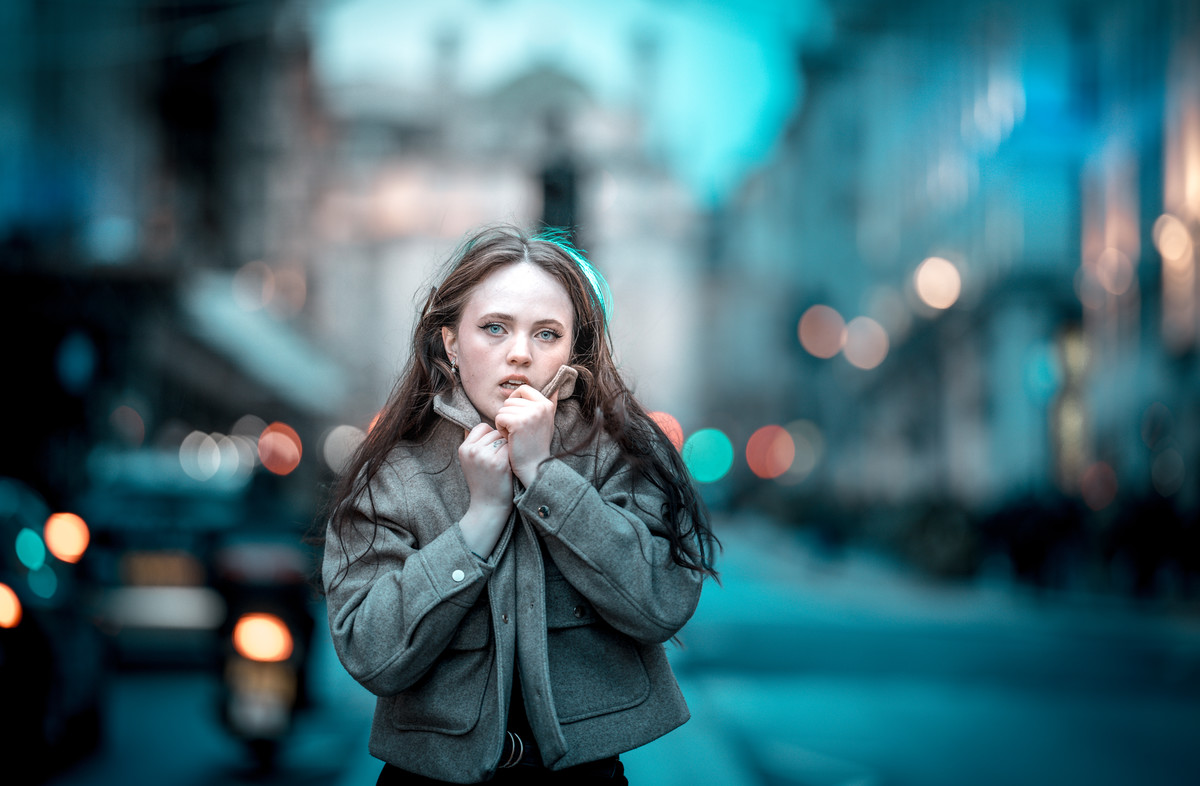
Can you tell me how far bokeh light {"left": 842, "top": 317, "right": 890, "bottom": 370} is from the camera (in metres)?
43.8

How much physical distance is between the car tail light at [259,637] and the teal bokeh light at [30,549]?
4.27ft

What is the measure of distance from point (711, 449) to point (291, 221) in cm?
3644

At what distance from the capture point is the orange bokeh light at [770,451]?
76.0m

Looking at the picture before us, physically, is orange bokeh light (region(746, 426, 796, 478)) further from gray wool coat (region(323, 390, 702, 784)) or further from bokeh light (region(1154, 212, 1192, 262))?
gray wool coat (region(323, 390, 702, 784))

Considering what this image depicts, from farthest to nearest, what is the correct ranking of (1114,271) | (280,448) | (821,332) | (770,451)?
(770,451) → (280,448) → (821,332) → (1114,271)

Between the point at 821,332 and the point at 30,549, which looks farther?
the point at 821,332

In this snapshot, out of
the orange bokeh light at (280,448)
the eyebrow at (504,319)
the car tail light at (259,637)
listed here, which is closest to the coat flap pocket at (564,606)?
the eyebrow at (504,319)

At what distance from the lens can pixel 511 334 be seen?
2.28 meters

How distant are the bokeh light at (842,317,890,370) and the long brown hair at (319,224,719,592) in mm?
42254

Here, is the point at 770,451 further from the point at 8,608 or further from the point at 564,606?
the point at 564,606

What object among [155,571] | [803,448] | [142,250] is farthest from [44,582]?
[803,448]

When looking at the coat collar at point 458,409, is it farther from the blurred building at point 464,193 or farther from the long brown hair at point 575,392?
the blurred building at point 464,193

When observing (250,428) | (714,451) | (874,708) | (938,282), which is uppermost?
(938,282)

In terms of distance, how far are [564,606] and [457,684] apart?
0.25 metres
